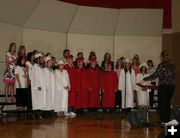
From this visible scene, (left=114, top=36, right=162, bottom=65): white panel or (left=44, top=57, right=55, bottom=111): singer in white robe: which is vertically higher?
(left=114, top=36, right=162, bottom=65): white panel

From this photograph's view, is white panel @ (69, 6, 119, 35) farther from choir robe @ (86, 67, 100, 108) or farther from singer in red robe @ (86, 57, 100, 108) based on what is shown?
choir robe @ (86, 67, 100, 108)

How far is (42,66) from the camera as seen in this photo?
1228 cm

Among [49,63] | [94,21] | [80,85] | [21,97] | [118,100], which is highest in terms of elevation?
[94,21]

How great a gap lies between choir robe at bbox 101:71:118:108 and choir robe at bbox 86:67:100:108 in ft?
0.74

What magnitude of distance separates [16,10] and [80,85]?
3.57m

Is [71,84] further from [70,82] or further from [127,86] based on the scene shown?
[127,86]

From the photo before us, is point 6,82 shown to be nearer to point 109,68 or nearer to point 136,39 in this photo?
point 109,68

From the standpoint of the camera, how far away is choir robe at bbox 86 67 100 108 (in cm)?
1406

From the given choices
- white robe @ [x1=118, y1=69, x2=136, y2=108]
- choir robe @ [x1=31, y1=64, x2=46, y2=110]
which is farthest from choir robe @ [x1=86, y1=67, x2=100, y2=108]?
choir robe @ [x1=31, y1=64, x2=46, y2=110]

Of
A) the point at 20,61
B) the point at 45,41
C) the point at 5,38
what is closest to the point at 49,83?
the point at 20,61

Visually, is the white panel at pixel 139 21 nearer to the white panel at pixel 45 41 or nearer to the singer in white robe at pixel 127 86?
the singer in white robe at pixel 127 86

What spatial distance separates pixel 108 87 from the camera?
47.3ft

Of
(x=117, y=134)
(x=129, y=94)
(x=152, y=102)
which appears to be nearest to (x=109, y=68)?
(x=129, y=94)

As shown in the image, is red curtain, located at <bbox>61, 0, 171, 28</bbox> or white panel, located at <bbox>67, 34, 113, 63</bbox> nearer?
white panel, located at <bbox>67, 34, 113, 63</bbox>
